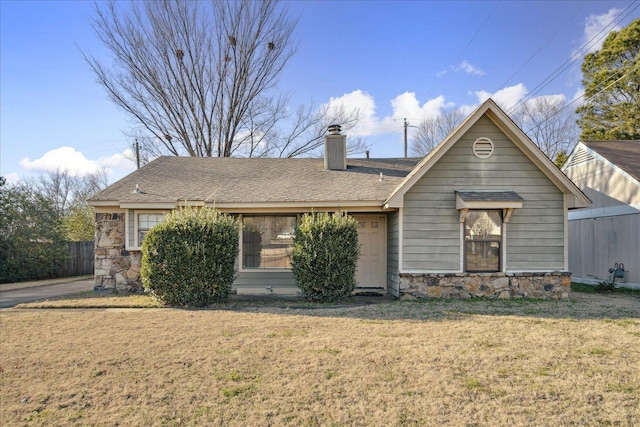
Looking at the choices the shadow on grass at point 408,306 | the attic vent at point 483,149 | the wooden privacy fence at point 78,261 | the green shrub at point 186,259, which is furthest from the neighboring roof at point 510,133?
the wooden privacy fence at point 78,261

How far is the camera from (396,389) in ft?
13.4

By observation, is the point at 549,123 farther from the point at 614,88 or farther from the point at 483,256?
the point at 483,256

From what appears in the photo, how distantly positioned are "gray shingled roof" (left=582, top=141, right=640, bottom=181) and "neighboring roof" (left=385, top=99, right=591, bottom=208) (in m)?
3.42

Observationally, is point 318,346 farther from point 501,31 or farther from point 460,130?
point 501,31

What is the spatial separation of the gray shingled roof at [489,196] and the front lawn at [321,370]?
2646mm

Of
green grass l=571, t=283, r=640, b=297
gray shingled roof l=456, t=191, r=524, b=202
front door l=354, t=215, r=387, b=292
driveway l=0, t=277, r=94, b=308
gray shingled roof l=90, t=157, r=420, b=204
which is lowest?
driveway l=0, t=277, r=94, b=308

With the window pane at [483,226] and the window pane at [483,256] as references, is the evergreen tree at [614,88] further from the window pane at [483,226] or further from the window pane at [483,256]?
the window pane at [483,256]

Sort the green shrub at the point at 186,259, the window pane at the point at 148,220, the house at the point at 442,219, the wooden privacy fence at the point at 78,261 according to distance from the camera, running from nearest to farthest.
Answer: the green shrub at the point at 186,259 < the house at the point at 442,219 < the window pane at the point at 148,220 < the wooden privacy fence at the point at 78,261

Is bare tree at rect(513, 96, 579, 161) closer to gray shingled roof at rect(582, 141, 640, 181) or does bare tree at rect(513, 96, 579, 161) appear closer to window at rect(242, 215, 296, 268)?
gray shingled roof at rect(582, 141, 640, 181)

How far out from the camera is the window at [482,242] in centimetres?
952

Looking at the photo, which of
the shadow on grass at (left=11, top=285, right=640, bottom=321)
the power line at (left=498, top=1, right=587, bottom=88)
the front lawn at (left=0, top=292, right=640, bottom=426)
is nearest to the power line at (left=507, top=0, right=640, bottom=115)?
the power line at (left=498, top=1, right=587, bottom=88)

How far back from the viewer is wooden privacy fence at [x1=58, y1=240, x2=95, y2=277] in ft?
54.1

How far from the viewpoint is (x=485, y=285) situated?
9477mm

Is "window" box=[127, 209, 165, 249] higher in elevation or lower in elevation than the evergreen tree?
lower
